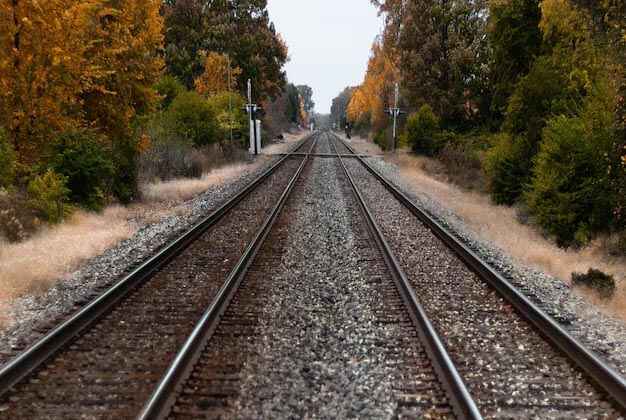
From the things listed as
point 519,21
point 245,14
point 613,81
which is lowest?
point 613,81

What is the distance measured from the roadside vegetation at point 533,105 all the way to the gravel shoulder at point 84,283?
8909 mm

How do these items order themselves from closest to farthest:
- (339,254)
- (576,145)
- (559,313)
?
(559,313), (339,254), (576,145)

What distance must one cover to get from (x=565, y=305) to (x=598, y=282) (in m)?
1.11

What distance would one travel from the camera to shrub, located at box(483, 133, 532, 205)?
15.1 m

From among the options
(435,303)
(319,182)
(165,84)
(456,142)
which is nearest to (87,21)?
(319,182)

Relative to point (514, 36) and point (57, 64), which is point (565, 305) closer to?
point (57, 64)

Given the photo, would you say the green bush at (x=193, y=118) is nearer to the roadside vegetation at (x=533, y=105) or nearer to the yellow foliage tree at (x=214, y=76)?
the yellow foliage tree at (x=214, y=76)

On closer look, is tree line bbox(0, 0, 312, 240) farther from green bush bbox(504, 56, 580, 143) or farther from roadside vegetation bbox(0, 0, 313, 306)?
green bush bbox(504, 56, 580, 143)

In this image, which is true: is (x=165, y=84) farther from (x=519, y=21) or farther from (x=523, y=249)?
(x=523, y=249)

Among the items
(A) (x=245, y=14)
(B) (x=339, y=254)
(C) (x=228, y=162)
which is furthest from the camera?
(A) (x=245, y=14)

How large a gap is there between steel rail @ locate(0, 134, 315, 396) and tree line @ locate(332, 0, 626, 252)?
8.52m

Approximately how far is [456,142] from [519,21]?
29.0 ft

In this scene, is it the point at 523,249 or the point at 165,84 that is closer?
the point at 523,249

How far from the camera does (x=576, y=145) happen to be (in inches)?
419
